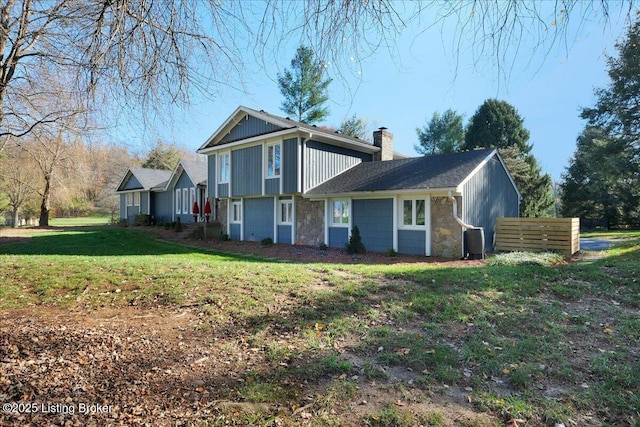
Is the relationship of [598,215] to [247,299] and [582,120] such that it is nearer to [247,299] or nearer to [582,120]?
[582,120]

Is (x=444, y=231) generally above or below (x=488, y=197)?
below

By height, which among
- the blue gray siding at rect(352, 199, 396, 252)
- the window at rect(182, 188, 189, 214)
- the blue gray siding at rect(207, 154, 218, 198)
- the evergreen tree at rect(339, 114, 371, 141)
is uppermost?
the evergreen tree at rect(339, 114, 371, 141)

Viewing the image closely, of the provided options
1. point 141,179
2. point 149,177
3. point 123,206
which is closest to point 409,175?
point 141,179

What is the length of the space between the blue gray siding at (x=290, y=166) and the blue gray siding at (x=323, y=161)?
454 millimetres

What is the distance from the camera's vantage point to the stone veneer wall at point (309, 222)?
15.9 m

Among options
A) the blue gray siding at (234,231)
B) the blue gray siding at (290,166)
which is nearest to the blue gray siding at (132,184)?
the blue gray siding at (234,231)

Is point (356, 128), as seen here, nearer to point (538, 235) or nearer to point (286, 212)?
point (286, 212)

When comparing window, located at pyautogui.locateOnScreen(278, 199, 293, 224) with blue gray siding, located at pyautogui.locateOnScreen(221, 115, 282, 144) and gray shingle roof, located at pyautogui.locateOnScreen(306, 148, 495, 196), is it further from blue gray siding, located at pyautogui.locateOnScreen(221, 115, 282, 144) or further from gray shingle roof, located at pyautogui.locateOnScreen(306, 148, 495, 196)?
blue gray siding, located at pyautogui.locateOnScreen(221, 115, 282, 144)

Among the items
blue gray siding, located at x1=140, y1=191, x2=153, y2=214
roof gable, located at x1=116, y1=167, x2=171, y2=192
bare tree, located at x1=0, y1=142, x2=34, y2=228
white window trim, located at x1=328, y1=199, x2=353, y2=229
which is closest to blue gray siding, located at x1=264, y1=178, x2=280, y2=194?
white window trim, located at x1=328, y1=199, x2=353, y2=229

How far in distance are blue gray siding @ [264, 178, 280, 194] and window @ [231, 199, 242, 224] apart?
10.2 ft

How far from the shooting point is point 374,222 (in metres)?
14.2

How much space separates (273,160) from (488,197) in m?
9.74

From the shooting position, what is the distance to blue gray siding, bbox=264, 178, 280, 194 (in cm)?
1662

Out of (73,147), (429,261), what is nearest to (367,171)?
(429,261)
